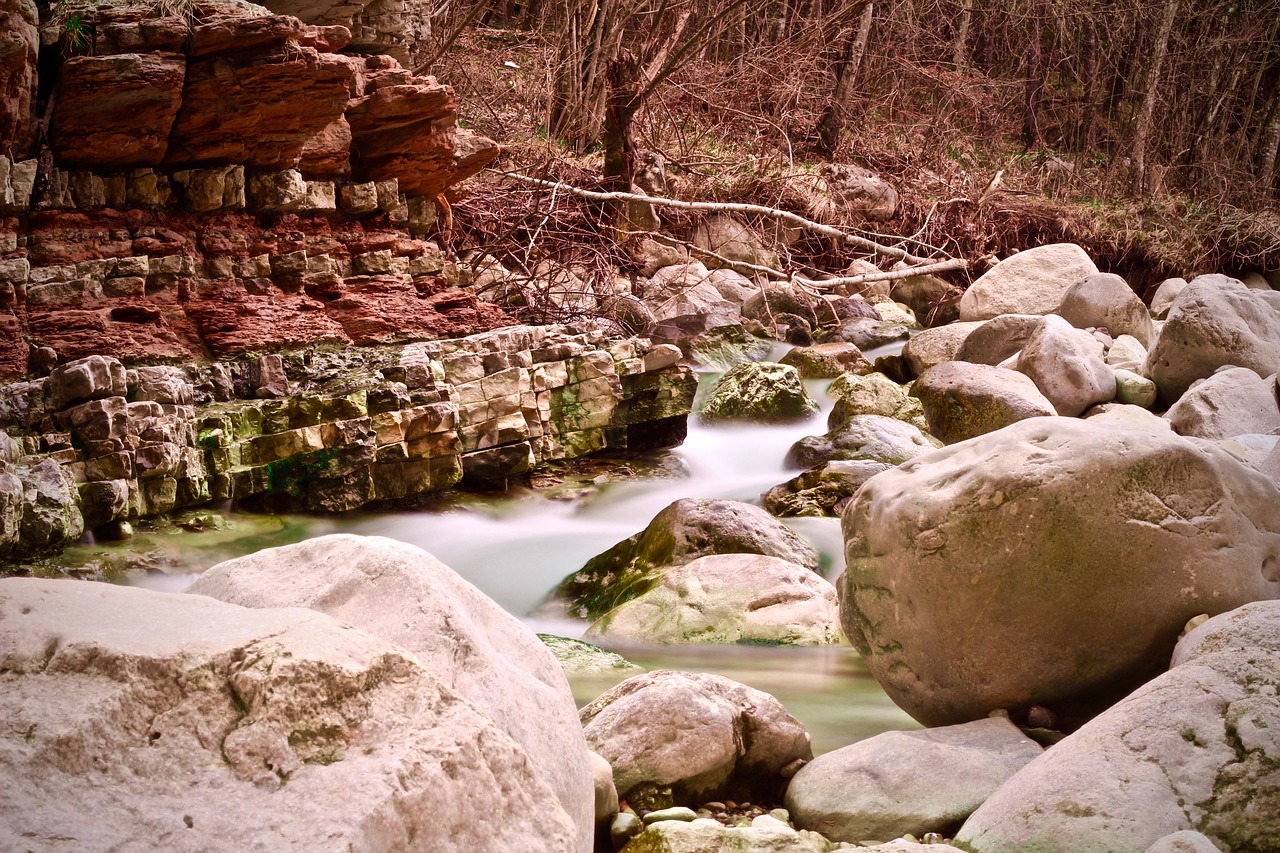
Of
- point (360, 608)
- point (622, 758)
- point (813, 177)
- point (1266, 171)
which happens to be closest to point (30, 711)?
point (360, 608)

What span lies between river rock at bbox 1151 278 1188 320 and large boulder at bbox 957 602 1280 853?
12.1 meters

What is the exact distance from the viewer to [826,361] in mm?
10836

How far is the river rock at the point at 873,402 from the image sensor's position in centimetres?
883

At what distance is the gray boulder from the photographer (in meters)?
9.20

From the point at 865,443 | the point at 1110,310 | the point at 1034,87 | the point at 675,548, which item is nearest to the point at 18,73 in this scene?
the point at 675,548

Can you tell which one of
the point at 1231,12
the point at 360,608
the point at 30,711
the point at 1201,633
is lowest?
the point at 1201,633

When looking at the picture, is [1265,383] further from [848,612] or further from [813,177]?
[813,177]

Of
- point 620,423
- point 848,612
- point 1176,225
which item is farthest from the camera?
point 1176,225

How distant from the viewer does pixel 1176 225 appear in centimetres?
1669

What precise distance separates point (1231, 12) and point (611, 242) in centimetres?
1516

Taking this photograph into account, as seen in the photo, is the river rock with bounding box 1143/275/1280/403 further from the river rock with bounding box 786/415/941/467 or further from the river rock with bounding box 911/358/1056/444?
the river rock with bounding box 786/415/941/467

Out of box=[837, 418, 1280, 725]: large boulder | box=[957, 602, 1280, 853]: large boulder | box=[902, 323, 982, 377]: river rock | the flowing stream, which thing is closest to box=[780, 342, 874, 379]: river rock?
box=[902, 323, 982, 377]: river rock

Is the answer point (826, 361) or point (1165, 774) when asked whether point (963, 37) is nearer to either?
point (826, 361)

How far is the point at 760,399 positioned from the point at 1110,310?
431cm
